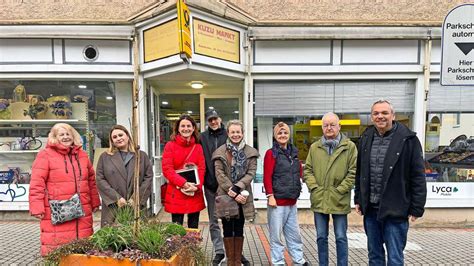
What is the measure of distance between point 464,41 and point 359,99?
2569mm

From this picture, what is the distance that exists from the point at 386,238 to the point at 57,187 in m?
3.10

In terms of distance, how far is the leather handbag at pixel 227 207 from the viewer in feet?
10.5

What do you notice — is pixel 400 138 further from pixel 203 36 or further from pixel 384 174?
pixel 203 36

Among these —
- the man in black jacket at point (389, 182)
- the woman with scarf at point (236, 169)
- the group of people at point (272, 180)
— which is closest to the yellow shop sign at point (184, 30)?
the group of people at point (272, 180)

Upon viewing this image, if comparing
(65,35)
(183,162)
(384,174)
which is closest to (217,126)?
(183,162)

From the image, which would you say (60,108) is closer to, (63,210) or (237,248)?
(63,210)

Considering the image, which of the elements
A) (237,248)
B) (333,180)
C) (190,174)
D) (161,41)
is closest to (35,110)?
(161,41)

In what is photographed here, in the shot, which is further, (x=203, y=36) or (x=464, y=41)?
(x=203, y=36)

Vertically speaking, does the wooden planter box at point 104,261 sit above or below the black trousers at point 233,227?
above

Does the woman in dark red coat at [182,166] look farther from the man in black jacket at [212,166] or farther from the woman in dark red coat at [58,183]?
the woman in dark red coat at [58,183]

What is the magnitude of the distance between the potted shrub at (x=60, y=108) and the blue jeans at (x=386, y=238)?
214 inches

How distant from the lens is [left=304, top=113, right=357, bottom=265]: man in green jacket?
316 cm

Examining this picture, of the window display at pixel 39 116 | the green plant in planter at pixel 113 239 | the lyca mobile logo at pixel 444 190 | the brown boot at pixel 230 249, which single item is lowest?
the brown boot at pixel 230 249

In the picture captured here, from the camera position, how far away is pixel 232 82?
5652mm
